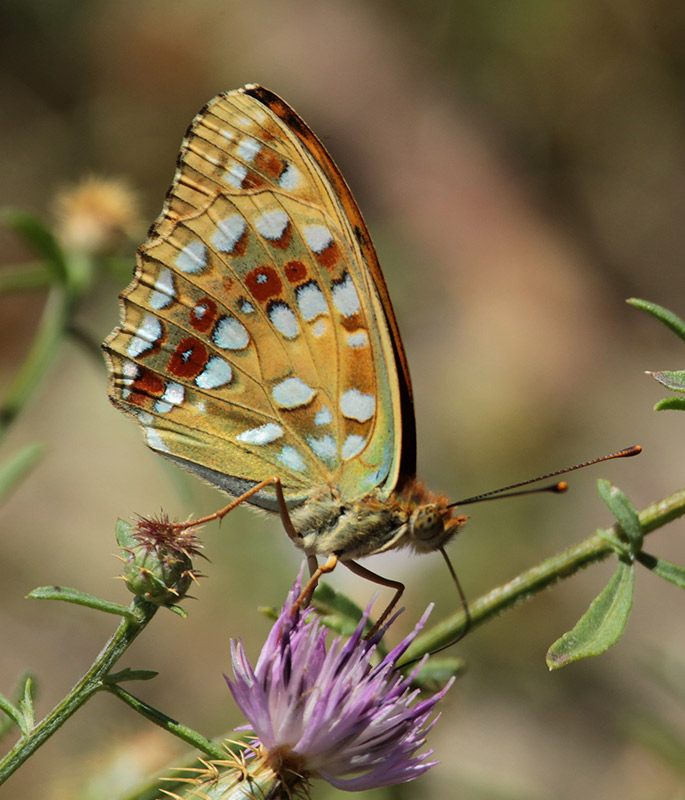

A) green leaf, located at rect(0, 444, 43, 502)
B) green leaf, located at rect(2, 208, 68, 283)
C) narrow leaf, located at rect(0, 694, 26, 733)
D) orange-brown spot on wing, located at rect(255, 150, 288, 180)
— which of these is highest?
orange-brown spot on wing, located at rect(255, 150, 288, 180)

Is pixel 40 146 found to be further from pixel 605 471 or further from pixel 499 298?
pixel 605 471

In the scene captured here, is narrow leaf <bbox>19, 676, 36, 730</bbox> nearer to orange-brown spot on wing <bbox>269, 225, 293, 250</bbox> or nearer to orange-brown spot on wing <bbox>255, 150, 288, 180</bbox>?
orange-brown spot on wing <bbox>269, 225, 293, 250</bbox>

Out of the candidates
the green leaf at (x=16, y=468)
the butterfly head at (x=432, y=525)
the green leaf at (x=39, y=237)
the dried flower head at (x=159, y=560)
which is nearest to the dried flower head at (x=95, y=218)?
the green leaf at (x=39, y=237)

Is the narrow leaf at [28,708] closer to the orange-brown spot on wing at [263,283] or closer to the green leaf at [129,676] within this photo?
the green leaf at [129,676]

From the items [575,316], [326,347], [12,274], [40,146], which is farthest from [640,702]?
[40,146]

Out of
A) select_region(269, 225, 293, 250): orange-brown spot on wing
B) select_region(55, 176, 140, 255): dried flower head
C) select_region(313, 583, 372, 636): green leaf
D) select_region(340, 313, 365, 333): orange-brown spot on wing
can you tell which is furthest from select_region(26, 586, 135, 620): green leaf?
select_region(55, 176, 140, 255): dried flower head

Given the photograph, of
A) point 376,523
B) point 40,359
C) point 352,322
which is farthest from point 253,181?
point 40,359

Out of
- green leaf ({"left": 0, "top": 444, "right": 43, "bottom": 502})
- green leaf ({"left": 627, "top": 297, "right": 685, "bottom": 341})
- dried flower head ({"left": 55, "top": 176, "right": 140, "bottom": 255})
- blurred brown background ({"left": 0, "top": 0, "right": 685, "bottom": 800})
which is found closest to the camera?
green leaf ({"left": 627, "top": 297, "right": 685, "bottom": 341})
